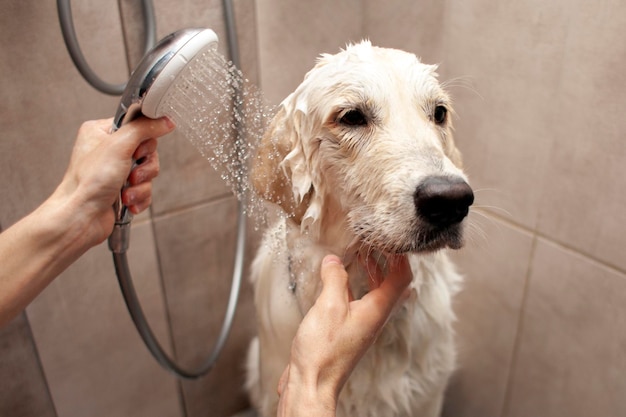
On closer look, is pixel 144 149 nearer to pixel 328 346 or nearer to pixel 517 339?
pixel 328 346

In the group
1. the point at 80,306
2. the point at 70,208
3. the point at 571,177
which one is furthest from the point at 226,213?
the point at 571,177

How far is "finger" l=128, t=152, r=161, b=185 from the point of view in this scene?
29.9 inches

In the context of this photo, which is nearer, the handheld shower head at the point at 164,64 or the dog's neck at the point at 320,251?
the handheld shower head at the point at 164,64

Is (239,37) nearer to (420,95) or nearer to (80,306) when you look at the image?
(420,95)

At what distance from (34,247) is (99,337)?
49cm

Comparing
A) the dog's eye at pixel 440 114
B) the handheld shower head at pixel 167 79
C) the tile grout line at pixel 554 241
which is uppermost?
the handheld shower head at pixel 167 79

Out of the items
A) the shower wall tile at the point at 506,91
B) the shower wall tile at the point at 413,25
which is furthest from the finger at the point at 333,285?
the shower wall tile at the point at 413,25

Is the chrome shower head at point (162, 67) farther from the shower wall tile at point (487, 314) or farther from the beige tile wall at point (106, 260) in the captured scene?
the shower wall tile at point (487, 314)

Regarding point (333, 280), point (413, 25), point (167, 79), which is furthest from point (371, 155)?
point (413, 25)

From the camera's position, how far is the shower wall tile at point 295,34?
3.68 ft

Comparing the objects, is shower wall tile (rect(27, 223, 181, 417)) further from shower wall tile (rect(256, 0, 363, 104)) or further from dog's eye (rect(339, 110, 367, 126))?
dog's eye (rect(339, 110, 367, 126))

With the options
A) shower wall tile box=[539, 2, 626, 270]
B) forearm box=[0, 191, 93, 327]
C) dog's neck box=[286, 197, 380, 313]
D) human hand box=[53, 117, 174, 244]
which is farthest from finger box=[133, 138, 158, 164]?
shower wall tile box=[539, 2, 626, 270]

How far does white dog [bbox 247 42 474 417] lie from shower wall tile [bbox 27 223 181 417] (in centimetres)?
33

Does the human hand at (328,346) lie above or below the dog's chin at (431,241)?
below
